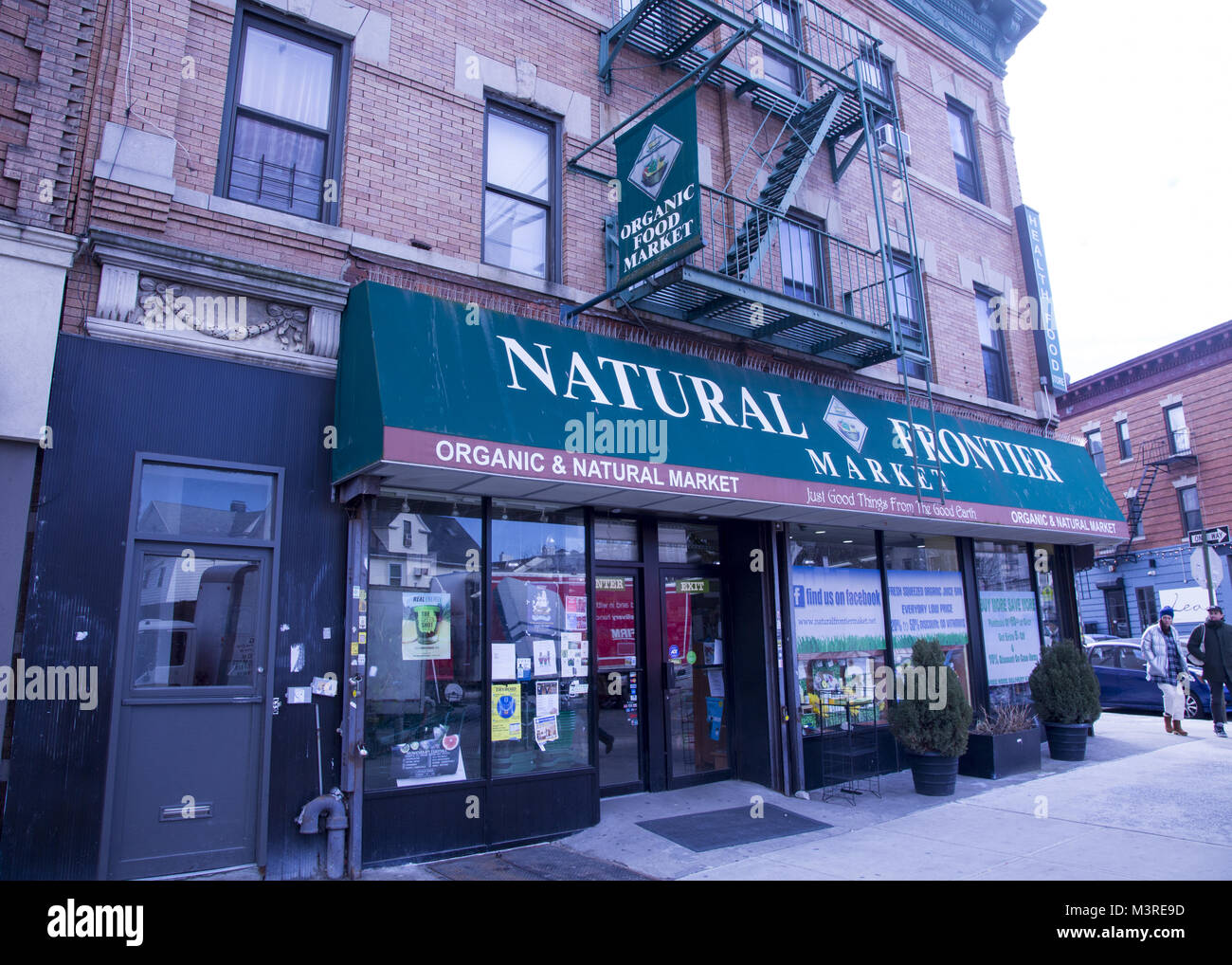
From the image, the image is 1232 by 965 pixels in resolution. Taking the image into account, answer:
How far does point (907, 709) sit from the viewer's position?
8.96 meters

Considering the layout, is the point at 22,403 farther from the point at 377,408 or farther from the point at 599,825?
the point at 599,825

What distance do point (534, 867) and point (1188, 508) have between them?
92.8ft

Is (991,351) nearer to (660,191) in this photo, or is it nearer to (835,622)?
(835,622)

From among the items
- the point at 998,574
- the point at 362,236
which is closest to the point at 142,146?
the point at 362,236

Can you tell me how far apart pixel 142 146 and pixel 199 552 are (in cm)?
312

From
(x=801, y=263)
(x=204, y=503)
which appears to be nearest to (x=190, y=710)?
(x=204, y=503)

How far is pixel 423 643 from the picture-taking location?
6879 millimetres

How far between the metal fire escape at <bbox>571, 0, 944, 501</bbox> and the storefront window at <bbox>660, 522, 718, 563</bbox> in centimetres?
234

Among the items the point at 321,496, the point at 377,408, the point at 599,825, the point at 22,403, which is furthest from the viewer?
the point at 599,825

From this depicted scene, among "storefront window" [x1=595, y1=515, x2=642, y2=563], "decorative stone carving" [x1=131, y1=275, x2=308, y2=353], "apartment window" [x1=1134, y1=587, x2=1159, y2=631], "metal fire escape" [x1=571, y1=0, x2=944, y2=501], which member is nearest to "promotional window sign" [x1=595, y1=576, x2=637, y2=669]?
"storefront window" [x1=595, y1=515, x2=642, y2=563]

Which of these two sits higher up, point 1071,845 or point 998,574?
point 998,574

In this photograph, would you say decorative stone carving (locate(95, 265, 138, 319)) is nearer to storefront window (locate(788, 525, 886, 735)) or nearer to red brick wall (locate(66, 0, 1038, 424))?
red brick wall (locate(66, 0, 1038, 424))

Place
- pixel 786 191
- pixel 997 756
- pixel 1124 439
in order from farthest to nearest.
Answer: pixel 1124 439 < pixel 786 191 < pixel 997 756

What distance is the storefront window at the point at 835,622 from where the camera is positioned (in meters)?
9.66
